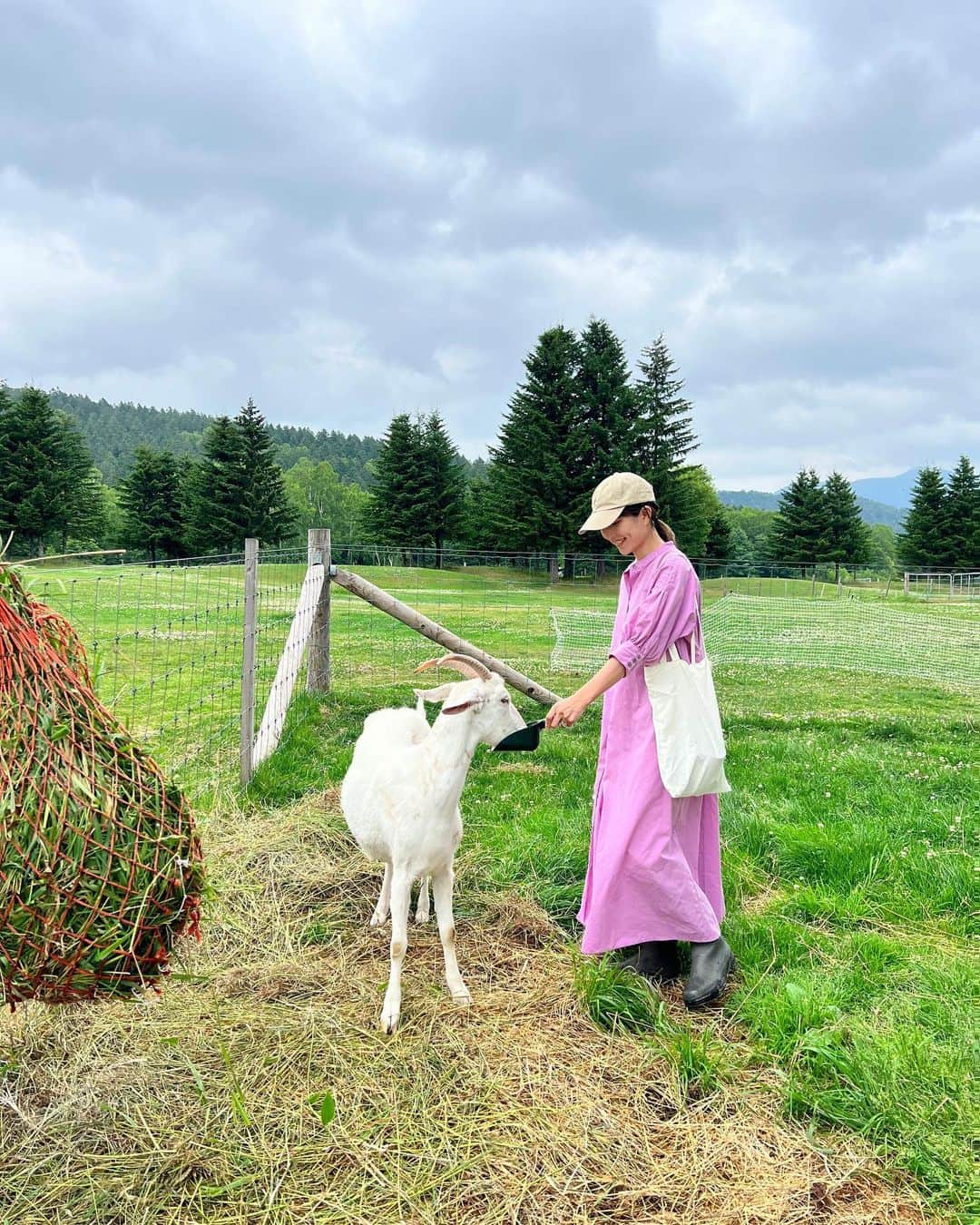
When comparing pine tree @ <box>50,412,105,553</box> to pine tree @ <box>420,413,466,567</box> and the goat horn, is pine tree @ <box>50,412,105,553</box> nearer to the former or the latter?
pine tree @ <box>420,413,466,567</box>

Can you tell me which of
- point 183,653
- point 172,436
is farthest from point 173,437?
point 183,653

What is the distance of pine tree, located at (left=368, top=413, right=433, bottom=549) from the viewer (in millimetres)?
56406

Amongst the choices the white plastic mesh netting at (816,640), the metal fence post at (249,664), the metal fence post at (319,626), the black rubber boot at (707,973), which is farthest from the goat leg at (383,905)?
the white plastic mesh netting at (816,640)

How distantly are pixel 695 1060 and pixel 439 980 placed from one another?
136cm

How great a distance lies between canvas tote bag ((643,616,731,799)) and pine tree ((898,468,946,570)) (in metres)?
64.1

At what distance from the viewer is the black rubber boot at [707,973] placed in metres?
3.85

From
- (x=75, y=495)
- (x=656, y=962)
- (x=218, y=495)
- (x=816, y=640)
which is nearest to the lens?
(x=656, y=962)

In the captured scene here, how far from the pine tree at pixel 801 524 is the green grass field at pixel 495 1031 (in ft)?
195

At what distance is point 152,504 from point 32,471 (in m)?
8.95

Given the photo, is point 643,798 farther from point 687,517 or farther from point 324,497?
point 324,497

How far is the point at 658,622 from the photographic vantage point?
12.0 feet

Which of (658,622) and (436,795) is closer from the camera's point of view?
(658,622)

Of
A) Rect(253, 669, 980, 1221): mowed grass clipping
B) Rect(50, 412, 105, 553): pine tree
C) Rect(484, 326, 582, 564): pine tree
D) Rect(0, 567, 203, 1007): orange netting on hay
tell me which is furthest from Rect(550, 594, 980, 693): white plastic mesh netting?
Rect(50, 412, 105, 553): pine tree

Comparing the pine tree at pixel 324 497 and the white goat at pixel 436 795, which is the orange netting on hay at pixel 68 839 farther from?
the pine tree at pixel 324 497
